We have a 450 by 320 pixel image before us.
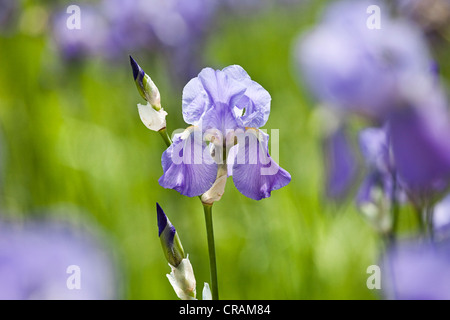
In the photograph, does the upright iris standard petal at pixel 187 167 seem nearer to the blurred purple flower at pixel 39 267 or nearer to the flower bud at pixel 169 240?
the flower bud at pixel 169 240

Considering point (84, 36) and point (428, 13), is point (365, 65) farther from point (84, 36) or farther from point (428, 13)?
point (84, 36)

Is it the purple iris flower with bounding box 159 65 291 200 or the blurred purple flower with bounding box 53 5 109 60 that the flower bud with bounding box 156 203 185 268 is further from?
the blurred purple flower with bounding box 53 5 109 60

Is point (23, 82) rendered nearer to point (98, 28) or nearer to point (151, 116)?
point (98, 28)

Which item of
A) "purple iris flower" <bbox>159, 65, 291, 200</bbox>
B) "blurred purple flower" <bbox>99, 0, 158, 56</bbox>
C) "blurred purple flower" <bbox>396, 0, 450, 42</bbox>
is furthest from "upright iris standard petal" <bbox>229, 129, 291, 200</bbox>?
"blurred purple flower" <bbox>99, 0, 158, 56</bbox>

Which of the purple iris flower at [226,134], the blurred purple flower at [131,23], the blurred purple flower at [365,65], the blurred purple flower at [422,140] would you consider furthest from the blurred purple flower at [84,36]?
the blurred purple flower at [422,140]

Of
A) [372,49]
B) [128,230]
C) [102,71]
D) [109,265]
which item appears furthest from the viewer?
[102,71]

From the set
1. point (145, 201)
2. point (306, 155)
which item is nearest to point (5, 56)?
point (145, 201)
